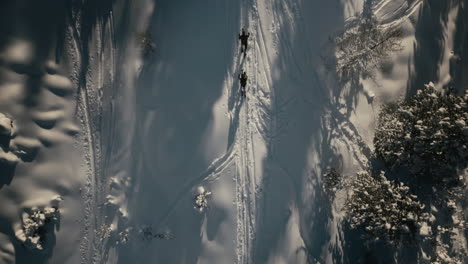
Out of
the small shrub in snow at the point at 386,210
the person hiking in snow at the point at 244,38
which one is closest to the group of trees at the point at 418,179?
the small shrub in snow at the point at 386,210

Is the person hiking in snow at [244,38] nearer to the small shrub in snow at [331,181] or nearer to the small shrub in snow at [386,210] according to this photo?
the small shrub in snow at [331,181]

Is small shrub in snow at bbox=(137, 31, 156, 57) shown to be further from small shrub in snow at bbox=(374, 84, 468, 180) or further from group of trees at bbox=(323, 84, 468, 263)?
small shrub in snow at bbox=(374, 84, 468, 180)

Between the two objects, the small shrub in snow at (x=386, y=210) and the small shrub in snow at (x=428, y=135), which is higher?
the small shrub in snow at (x=428, y=135)

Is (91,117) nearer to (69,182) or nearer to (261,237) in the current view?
(69,182)

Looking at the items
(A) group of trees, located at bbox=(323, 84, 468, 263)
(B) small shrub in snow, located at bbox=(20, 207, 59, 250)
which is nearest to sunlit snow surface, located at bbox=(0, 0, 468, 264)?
(B) small shrub in snow, located at bbox=(20, 207, 59, 250)

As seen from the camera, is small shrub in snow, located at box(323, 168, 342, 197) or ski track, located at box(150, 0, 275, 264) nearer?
ski track, located at box(150, 0, 275, 264)

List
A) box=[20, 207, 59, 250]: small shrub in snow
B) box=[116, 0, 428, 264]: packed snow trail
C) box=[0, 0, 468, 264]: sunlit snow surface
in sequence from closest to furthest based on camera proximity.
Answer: box=[20, 207, 59, 250]: small shrub in snow → box=[0, 0, 468, 264]: sunlit snow surface → box=[116, 0, 428, 264]: packed snow trail
